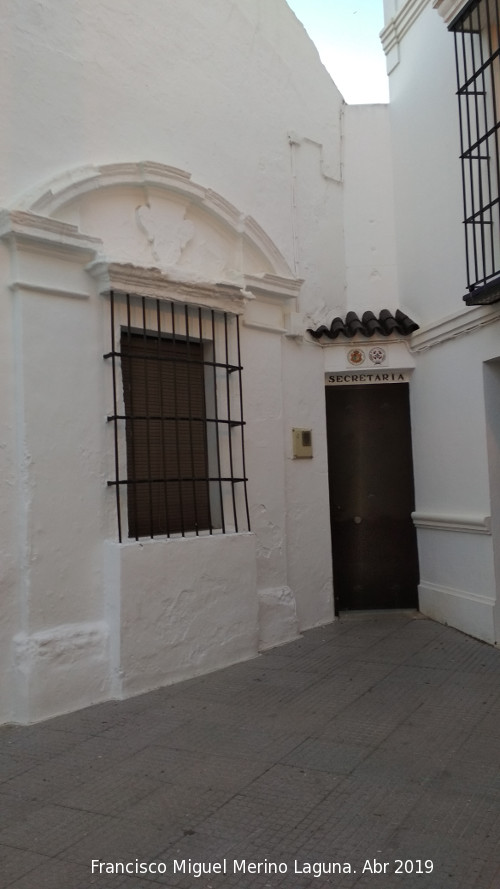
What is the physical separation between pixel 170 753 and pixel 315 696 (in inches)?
51.7

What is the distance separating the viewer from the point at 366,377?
25.3ft

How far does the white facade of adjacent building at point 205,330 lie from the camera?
203 inches

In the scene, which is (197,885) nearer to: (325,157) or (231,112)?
(231,112)

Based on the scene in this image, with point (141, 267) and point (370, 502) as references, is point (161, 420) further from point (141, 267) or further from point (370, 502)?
point (370, 502)

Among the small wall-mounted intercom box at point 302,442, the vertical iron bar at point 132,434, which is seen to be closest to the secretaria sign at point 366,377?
the small wall-mounted intercom box at point 302,442

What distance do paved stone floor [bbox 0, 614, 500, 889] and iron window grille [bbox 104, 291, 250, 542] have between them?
1.33 meters

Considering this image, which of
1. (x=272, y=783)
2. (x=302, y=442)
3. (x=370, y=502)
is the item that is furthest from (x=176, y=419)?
(x=272, y=783)

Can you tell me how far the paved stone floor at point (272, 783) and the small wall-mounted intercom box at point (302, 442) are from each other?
6.79 feet

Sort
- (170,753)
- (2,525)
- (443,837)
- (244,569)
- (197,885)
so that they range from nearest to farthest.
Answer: (197,885) < (443,837) < (170,753) < (2,525) < (244,569)

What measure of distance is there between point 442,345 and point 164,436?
288cm

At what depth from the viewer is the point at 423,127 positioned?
7383mm

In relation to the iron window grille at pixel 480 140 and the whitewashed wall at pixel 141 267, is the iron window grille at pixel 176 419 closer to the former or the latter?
the whitewashed wall at pixel 141 267

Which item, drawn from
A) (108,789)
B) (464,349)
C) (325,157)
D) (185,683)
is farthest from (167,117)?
(108,789)

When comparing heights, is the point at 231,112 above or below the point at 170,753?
above
